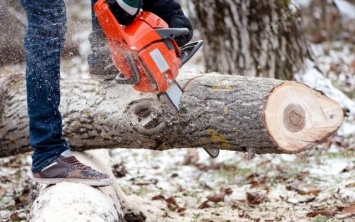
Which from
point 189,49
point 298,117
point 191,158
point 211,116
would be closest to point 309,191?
point 298,117

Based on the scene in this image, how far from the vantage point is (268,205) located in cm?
383

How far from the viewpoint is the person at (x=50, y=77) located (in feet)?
10.2

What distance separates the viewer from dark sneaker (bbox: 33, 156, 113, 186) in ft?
10.6

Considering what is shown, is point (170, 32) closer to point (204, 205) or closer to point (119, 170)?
point (204, 205)

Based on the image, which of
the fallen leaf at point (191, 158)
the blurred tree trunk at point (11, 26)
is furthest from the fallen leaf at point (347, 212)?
the blurred tree trunk at point (11, 26)

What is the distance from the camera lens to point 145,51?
321 centimetres

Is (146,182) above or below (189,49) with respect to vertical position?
below

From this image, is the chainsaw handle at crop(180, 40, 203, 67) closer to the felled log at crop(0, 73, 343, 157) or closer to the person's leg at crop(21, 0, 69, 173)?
the felled log at crop(0, 73, 343, 157)

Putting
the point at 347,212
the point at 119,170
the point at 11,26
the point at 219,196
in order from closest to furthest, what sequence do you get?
1. the point at 347,212
2. the point at 11,26
3. the point at 219,196
4. the point at 119,170

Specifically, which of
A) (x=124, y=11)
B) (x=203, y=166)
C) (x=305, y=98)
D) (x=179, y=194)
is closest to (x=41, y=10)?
(x=124, y=11)

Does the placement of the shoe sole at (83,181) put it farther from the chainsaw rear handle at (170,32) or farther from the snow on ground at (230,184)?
the chainsaw rear handle at (170,32)

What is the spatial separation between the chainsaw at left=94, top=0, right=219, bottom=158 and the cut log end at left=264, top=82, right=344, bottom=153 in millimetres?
538

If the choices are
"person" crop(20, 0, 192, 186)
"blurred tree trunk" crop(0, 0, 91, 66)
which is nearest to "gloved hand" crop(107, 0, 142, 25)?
"person" crop(20, 0, 192, 186)

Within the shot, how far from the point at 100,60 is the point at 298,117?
1287mm
